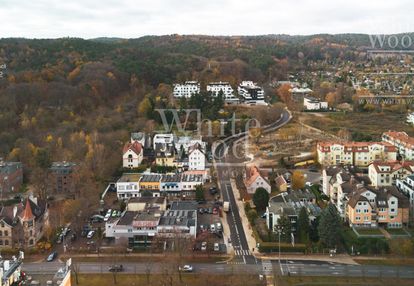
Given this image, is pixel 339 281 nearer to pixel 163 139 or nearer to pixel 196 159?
pixel 196 159

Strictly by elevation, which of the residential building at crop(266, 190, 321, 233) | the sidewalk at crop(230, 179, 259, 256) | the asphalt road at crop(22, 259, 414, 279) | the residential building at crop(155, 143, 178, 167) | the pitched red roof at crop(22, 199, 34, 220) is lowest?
the asphalt road at crop(22, 259, 414, 279)

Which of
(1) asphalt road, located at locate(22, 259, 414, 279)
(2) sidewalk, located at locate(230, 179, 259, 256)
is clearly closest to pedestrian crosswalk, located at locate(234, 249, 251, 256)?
(2) sidewalk, located at locate(230, 179, 259, 256)

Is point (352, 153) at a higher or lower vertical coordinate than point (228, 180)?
higher

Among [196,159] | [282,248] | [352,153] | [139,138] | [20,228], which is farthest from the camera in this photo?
[139,138]

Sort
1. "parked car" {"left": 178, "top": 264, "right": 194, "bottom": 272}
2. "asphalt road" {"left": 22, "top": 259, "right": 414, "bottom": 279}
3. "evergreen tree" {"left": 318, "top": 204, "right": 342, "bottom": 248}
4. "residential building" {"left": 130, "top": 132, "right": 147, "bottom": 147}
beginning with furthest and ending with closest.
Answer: "residential building" {"left": 130, "top": 132, "right": 147, "bottom": 147}
"evergreen tree" {"left": 318, "top": 204, "right": 342, "bottom": 248}
"parked car" {"left": 178, "top": 264, "right": 194, "bottom": 272}
"asphalt road" {"left": 22, "top": 259, "right": 414, "bottom": 279}

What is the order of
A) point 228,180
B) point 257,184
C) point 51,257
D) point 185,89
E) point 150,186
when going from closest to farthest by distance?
point 51,257, point 257,184, point 150,186, point 228,180, point 185,89

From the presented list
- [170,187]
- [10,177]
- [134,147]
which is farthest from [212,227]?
[10,177]

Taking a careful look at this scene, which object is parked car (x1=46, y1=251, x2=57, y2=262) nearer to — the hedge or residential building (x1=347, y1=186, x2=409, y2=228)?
the hedge

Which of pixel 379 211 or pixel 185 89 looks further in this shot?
pixel 185 89
